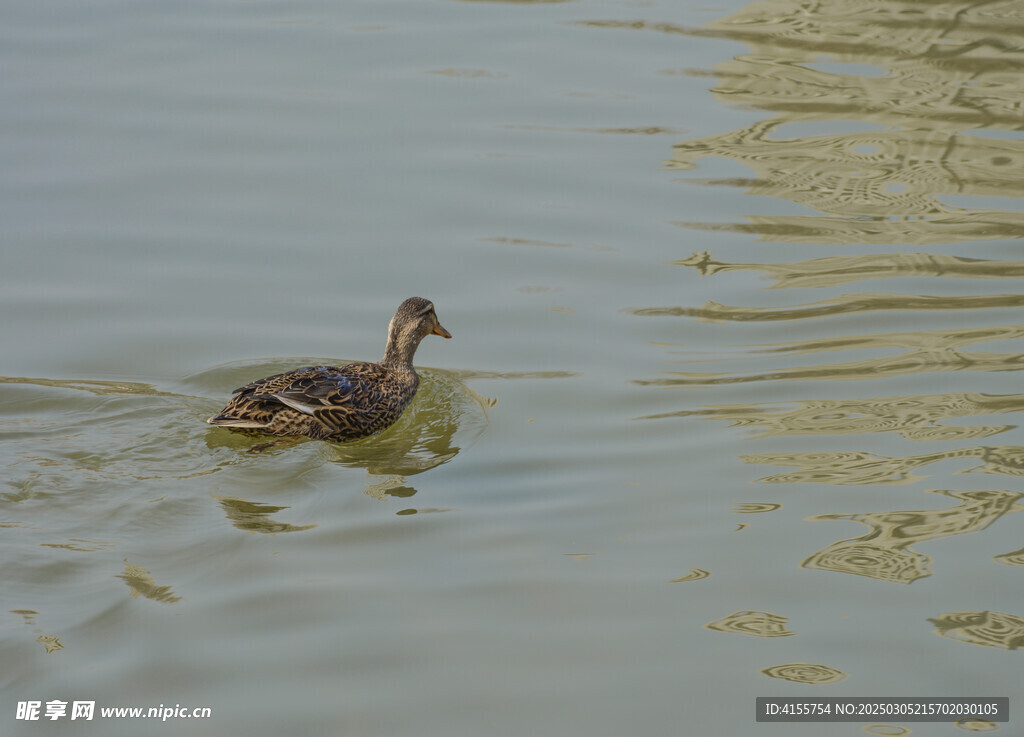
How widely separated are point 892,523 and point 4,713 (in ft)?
15.0

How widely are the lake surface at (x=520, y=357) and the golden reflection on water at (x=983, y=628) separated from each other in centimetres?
2

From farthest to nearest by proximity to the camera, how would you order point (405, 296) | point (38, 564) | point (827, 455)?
point (405, 296) < point (827, 455) < point (38, 564)

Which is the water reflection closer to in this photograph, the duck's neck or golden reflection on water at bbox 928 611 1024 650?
the duck's neck

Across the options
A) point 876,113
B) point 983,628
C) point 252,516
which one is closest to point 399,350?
point 252,516

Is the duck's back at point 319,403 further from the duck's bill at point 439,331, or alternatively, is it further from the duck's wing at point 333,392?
the duck's bill at point 439,331

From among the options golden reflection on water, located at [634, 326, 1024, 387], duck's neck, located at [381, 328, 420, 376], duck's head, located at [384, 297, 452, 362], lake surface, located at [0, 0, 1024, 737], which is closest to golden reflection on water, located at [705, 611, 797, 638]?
lake surface, located at [0, 0, 1024, 737]

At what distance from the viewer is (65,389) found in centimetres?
885

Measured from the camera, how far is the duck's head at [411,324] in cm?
942

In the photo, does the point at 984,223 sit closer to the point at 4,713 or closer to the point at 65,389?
the point at 65,389

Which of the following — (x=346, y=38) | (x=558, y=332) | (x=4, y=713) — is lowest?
(x=4, y=713)

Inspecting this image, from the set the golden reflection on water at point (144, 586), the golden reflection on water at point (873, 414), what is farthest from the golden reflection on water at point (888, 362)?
the golden reflection on water at point (144, 586)

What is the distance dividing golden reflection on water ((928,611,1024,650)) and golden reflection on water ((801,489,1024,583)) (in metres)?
0.37

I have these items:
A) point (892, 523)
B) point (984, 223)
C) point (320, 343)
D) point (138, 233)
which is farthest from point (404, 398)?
point (984, 223)

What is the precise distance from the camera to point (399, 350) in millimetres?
9547
